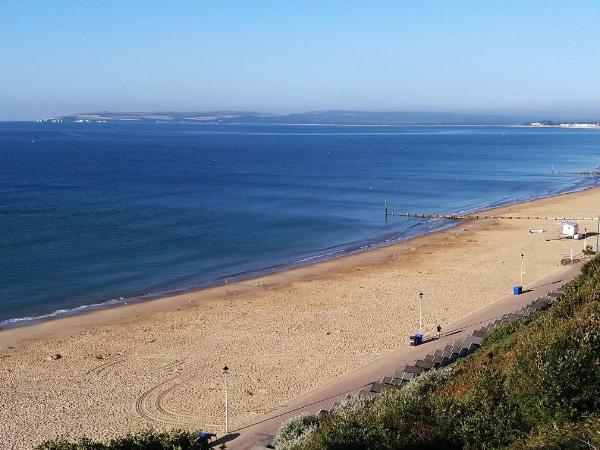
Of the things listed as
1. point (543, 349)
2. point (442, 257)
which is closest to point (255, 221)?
point (442, 257)

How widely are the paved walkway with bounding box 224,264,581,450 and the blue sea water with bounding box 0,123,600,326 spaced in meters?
15.0

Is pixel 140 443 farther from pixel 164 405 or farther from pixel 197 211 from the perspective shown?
pixel 197 211

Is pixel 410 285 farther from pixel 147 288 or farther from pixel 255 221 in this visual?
pixel 255 221

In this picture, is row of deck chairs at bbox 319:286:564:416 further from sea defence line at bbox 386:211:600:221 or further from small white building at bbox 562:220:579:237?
sea defence line at bbox 386:211:600:221

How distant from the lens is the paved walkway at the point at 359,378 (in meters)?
17.2

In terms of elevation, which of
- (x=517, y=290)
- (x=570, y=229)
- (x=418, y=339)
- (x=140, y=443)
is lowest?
(x=418, y=339)

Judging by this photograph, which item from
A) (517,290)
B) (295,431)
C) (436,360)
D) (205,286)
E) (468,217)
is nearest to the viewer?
(295,431)

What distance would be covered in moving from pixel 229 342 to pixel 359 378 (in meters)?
6.27

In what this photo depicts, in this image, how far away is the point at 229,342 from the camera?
83.2 ft

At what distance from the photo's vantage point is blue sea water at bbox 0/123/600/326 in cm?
3688

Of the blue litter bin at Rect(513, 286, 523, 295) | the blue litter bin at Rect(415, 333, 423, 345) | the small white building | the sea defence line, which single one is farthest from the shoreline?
the blue litter bin at Rect(415, 333, 423, 345)

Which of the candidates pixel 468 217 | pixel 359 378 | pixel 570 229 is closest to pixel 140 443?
pixel 359 378

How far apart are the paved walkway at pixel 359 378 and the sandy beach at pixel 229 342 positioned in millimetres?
588

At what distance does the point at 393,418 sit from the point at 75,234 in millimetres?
39645
